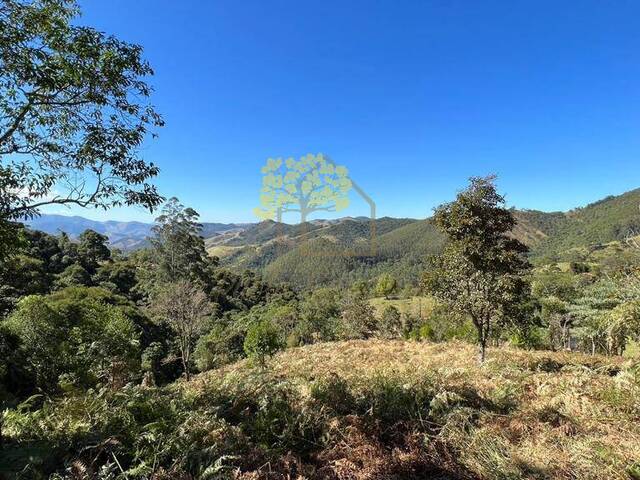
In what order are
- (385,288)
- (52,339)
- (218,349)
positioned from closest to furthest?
(52,339), (218,349), (385,288)

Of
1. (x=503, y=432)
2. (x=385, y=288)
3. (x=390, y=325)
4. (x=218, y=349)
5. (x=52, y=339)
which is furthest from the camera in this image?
(x=385, y=288)

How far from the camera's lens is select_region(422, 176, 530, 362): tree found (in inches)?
458

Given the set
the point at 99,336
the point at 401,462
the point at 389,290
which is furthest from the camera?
the point at 389,290

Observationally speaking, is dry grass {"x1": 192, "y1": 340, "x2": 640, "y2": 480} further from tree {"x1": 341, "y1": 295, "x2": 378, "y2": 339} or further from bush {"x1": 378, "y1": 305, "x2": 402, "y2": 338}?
bush {"x1": 378, "y1": 305, "x2": 402, "y2": 338}

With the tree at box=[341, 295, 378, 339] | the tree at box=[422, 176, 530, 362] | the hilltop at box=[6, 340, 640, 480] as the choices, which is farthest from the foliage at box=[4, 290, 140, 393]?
the tree at box=[341, 295, 378, 339]

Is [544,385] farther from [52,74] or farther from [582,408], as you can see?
[52,74]

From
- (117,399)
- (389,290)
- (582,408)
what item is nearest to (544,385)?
(582,408)

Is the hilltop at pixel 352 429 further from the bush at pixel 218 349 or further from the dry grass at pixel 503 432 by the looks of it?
the bush at pixel 218 349

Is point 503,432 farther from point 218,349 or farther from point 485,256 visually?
point 218,349

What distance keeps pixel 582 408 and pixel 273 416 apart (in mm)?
4317

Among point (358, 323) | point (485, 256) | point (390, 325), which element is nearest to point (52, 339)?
point (485, 256)

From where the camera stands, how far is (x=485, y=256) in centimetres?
1173

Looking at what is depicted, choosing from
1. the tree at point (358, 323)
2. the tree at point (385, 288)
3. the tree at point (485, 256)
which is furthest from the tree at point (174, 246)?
the tree at point (385, 288)

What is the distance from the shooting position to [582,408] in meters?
5.18
